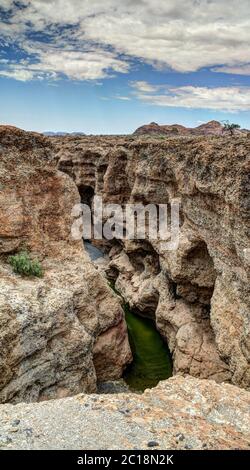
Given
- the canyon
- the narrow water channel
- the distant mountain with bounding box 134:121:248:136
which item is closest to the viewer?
the canyon

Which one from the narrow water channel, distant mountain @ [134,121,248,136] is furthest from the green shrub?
distant mountain @ [134,121,248,136]

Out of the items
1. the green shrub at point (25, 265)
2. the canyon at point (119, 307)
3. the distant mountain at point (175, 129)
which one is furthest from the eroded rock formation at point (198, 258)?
the distant mountain at point (175, 129)

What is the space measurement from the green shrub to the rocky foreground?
264 inches

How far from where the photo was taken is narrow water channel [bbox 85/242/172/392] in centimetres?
2011

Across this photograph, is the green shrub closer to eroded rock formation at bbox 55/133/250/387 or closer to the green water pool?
eroded rock formation at bbox 55/133/250/387

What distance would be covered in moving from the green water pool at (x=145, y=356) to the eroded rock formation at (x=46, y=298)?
1.07 metres

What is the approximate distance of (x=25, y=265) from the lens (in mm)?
15773

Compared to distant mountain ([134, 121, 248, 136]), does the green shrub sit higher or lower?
lower

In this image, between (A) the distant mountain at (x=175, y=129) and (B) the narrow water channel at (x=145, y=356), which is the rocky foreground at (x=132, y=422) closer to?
(B) the narrow water channel at (x=145, y=356)

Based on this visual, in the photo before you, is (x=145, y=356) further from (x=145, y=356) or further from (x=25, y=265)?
(x=25, y=265)

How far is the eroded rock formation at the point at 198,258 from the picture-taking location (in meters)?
14.9

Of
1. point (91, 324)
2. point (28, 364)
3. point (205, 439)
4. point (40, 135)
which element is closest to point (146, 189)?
point (40, 135)

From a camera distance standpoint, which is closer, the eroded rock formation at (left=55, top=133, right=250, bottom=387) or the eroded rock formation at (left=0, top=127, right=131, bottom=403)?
the eroded rock formation at (left=0, top=127, right=131, bottom=403)

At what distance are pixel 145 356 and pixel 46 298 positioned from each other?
9.47 meters
